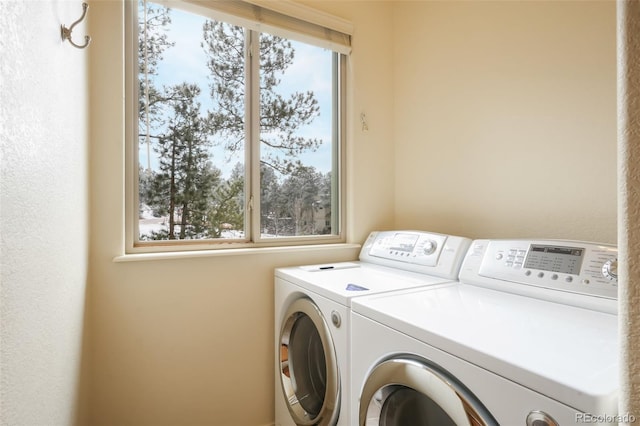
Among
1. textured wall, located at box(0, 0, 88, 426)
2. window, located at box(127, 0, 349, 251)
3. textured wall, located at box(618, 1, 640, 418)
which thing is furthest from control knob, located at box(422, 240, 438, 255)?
textured wall, located at box(0, 0, 88, 426)

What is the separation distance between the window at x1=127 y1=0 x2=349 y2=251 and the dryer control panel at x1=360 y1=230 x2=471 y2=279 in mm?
277

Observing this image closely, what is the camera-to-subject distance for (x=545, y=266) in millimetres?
1090

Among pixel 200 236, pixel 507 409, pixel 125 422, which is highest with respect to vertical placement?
pixel 200 236

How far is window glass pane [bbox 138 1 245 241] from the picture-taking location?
1.49 meters

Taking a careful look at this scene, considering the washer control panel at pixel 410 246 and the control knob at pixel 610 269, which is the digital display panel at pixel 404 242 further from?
the control knob at pixel 610 269

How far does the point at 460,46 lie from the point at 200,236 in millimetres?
1637

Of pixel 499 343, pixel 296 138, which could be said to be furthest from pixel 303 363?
pixel 296 138

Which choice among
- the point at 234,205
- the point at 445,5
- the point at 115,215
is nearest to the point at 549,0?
the point at 445,5

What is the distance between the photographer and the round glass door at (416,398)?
2.21 feet

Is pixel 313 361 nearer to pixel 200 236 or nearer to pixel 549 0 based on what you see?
pixel 200 236

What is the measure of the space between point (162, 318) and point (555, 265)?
1525 millimetres

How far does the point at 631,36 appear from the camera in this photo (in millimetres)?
358

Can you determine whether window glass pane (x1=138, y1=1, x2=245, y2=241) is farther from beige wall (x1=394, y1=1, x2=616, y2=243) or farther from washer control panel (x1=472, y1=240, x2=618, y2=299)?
washer control panel (x1=472, y1=240, x2=618, y2=299)

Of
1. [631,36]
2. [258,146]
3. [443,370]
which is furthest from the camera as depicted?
[258,146]
